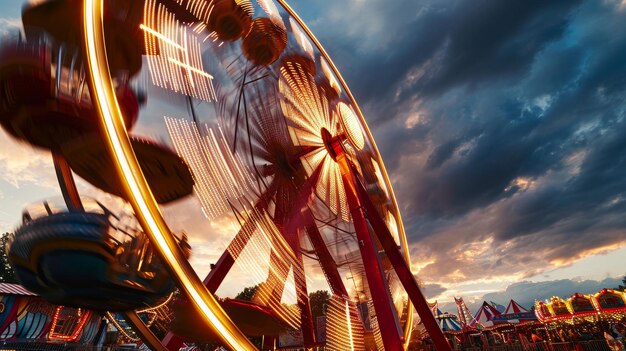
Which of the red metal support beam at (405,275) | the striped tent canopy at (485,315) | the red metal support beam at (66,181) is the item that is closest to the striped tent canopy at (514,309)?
the striped tent canopy at (485,315)

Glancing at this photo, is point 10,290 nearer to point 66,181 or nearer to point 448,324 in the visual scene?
point 66,181

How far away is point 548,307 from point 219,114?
27.7 metres

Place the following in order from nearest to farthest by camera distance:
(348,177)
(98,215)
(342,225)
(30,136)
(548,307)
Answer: (98,215) → (30,136) → (348,177) → (342,225) → (548,307)

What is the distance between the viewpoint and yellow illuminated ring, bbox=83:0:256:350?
223 cm

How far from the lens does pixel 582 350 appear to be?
422 inches

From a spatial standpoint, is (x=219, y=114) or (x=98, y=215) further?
(x=219, y=114)

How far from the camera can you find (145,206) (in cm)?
227

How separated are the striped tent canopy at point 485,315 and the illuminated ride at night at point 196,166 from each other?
14.8m

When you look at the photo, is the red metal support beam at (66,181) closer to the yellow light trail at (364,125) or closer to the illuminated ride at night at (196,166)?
the illuminated ride at night at (196,166)

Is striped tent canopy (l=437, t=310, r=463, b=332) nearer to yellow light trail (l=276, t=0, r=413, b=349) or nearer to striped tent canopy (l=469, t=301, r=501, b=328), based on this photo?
striped tent canopy (l=469, t=301, r=501, b=328)

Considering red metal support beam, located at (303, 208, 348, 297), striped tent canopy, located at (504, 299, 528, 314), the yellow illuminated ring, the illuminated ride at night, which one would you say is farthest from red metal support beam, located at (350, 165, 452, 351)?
striped tent canopy, located at (504, 299, 528, 314)

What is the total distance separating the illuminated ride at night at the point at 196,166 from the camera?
8.49ft

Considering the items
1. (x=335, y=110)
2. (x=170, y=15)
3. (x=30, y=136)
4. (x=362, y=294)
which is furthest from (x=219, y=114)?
(x=362, y=294)

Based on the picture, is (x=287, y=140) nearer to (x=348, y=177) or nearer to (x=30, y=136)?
(x=348, y=177)
